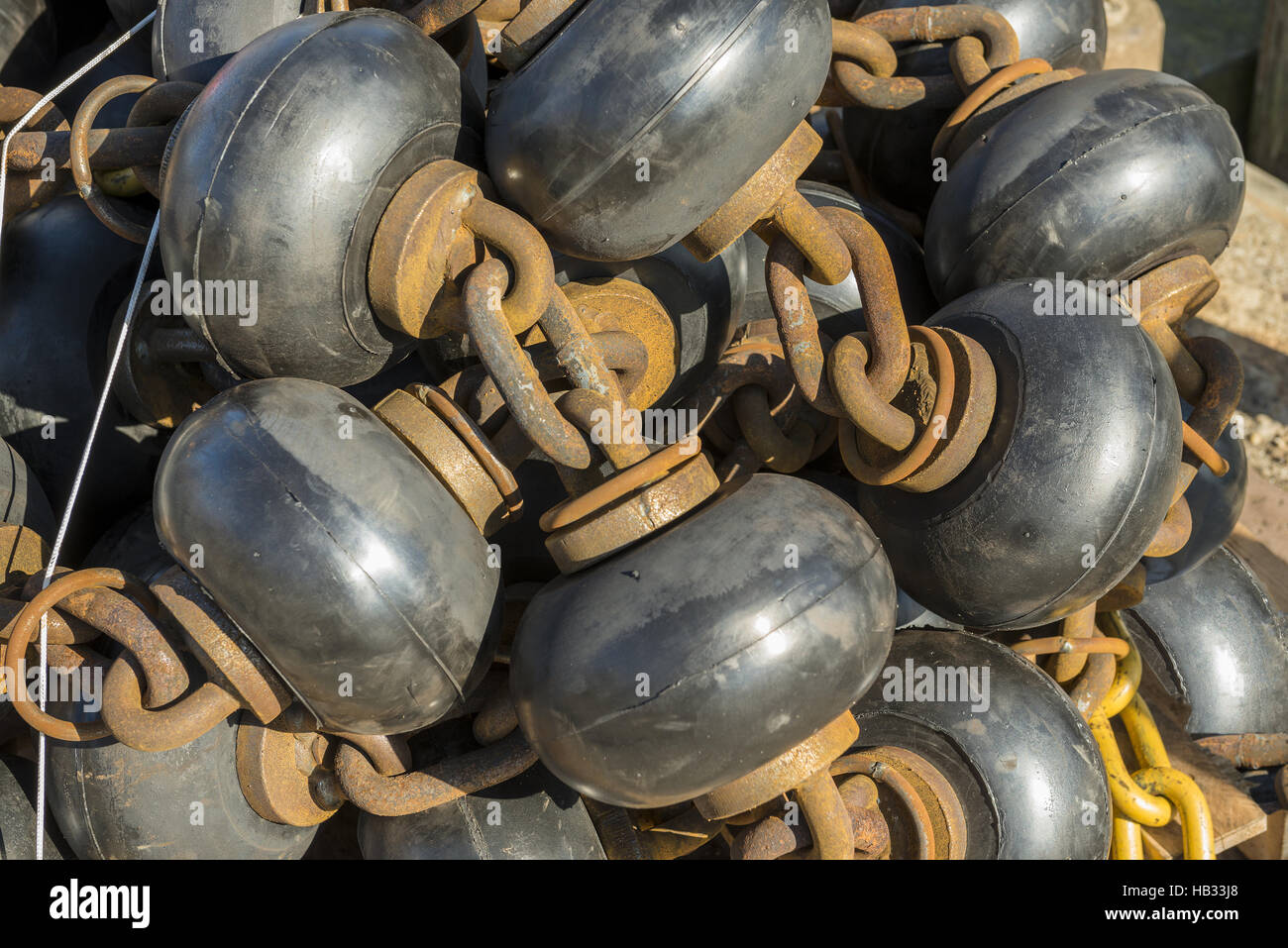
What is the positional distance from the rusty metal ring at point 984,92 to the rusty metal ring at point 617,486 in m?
1.14

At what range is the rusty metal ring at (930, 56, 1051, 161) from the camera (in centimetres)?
236

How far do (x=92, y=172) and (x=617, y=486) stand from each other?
1191mm

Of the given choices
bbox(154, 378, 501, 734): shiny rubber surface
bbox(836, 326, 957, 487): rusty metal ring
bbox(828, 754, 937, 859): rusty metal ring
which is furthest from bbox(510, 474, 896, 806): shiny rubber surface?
bbox(828, 754, 937, 859): rusty metal ring

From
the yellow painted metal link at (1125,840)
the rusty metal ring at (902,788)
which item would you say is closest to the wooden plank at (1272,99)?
the yellow painted metal link at (1125,840)

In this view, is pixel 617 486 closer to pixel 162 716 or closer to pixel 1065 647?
pixel 162 716

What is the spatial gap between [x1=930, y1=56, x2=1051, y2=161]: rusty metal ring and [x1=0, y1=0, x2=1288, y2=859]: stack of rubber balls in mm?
16

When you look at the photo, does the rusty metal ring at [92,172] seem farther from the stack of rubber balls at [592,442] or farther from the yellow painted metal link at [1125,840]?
the yellow painted metal link at [1125,840]

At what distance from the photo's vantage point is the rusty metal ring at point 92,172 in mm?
1974

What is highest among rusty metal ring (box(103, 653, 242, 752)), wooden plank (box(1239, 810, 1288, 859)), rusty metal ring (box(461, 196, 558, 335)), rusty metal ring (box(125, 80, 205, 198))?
rusty metal ring (box(125, 80, 205, 198))

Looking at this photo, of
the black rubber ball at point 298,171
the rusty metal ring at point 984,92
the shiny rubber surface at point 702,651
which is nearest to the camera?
the shiny rubber surface at point 702,651

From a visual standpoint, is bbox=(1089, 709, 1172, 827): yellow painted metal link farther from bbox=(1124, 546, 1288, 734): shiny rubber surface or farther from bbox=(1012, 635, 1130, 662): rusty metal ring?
bbox=(1124, 546, 1288, 734): shiny rubber surface

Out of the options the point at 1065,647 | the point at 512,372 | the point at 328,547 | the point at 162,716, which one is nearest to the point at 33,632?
the point at 162,716

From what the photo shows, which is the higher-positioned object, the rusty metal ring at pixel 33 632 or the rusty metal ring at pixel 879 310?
the rusty metal ring at pixel 879 310
